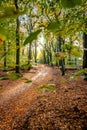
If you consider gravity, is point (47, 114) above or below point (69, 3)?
below

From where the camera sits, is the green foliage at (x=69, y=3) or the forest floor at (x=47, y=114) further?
the forest floor at (x=47, y=114)

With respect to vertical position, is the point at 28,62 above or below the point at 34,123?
above

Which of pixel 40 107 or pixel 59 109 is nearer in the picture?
pixel 59 109

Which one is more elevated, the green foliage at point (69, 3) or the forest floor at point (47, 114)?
the green foliage at point (69, 3)

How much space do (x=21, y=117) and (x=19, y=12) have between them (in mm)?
6474

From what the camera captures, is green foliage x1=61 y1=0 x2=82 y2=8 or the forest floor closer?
green foliage x1=61 y1=0 x2=82 y2=8

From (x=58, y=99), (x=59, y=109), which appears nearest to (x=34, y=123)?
(x=59, y=109)

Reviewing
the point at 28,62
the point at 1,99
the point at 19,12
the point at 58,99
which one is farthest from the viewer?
the point at 1,99

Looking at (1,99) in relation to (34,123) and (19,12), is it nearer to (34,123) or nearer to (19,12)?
(34,123)

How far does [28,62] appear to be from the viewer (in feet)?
3.55

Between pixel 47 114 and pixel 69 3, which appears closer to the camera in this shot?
pixel 69 3

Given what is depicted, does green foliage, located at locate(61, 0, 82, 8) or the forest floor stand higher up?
green foliage, located at locate(61, 0, 82, 8)

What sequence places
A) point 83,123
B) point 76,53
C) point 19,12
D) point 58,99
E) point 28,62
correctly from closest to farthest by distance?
point 19,12, point 76,53, point 28,62, point 83,123, point 58,99

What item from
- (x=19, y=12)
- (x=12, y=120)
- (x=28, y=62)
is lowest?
(x=12, y=120)
